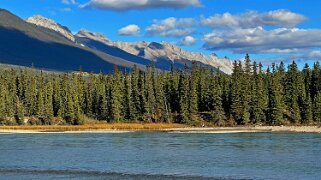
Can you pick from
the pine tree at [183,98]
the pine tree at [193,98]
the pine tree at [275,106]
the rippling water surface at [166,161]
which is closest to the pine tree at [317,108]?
the pine tree at [275,106]

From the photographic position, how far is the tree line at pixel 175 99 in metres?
134

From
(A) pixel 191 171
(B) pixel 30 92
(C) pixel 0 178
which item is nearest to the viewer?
(C) pixel 0 178

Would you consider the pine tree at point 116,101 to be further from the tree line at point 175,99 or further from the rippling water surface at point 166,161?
the rippling water surface at point 166,161

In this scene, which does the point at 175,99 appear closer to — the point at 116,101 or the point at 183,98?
the point at 183,98

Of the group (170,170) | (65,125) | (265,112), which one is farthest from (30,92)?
(170,170)

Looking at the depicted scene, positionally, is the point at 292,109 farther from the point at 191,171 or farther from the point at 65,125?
the point at 191,171

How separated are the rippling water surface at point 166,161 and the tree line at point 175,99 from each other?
5754 cm

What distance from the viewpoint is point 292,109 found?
5349 inches

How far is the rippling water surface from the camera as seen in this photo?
44344 mm

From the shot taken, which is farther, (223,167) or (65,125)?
(65,125)

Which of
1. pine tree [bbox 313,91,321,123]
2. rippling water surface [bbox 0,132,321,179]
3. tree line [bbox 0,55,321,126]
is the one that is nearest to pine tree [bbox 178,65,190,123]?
tree line [bbox 0,55,321,126]

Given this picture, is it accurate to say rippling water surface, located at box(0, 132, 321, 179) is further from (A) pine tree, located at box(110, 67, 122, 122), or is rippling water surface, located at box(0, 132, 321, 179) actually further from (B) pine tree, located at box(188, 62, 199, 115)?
(A) pine tree, located at box(110, 67, 122, 122)

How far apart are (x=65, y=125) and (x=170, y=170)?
102 meters

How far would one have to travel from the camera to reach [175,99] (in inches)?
6053
